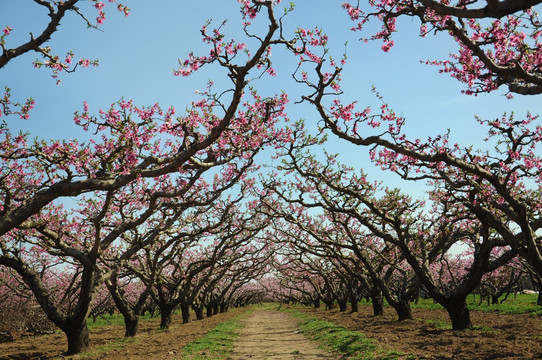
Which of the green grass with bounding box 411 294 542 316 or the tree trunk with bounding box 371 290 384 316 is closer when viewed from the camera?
the green grass with bounding box 411 294 542 316

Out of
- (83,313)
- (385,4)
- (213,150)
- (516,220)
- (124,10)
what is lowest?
(83,313)

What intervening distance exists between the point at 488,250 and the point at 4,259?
16.2 meters

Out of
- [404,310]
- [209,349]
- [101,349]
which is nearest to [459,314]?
[404,310]

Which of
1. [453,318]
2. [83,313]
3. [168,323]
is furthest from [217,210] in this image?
[453,318]

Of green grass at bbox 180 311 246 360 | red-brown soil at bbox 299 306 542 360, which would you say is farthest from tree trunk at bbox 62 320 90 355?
red-brown soil at bbox 299 306 542 360

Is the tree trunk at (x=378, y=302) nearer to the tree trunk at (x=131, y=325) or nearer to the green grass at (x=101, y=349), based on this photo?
the tree trunk at (x=131, y=325)

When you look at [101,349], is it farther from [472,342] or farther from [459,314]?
[459,314]

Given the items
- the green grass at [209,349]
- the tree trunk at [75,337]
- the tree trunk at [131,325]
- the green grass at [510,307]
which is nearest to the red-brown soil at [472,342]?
the green grass at [209,349]

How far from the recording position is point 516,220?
29.0 feet

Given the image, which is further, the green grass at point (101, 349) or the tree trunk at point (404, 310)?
the tree trunk at point (404, 310)

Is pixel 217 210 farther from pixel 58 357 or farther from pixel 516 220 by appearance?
pixel 516 220

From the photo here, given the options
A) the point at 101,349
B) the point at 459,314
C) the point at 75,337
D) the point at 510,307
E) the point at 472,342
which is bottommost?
the point at 510,307

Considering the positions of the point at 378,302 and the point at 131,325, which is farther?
the point at 378,302

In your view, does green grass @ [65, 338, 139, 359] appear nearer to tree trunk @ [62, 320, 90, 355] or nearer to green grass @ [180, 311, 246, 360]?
tree trunk @ [62, 320, 90, 355]
